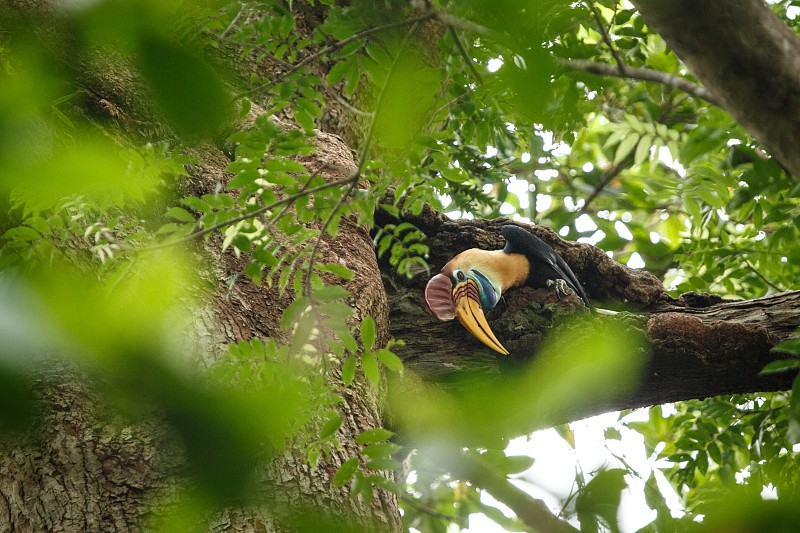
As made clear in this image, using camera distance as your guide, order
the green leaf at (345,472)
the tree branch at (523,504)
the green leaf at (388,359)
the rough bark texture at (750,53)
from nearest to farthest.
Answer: the tree branch at (523,504) < the rough bark texture at (750,53) < the green leaf at (345,472) < the green leaf at (388,359)

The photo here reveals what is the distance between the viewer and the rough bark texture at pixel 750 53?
2.47 feet

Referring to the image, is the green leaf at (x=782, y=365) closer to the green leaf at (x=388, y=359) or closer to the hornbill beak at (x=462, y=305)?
the green leaf at (x=388, y=359)

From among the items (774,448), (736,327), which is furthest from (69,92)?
(774,448)

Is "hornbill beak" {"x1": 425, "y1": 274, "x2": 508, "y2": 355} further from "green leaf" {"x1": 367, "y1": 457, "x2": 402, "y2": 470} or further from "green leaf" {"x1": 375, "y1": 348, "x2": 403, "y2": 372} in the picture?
"green leaf" {"x1": 367, "y1": 457, "x2": 402, "y2": 470}

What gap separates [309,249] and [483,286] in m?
1.08

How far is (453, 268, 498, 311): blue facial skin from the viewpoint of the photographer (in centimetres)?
241

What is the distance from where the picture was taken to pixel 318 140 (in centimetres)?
233

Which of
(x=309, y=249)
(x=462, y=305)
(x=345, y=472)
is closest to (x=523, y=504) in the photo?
(x=345, y=472)

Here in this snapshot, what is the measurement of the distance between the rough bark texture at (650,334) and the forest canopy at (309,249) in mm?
45

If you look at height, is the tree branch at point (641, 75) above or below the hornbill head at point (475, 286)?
above

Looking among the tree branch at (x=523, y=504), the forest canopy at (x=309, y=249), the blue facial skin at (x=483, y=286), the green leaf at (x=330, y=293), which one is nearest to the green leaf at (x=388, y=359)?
the forest canopy at (x=309, y=249)

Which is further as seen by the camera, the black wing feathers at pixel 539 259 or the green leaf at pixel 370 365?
the black wing feathers at pixel 539 259

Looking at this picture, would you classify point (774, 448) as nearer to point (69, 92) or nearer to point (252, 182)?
point (252, 182)

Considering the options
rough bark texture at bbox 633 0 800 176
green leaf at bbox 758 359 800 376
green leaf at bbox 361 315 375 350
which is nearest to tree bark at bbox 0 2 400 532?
green leaf at bbox 361 315 375 350
